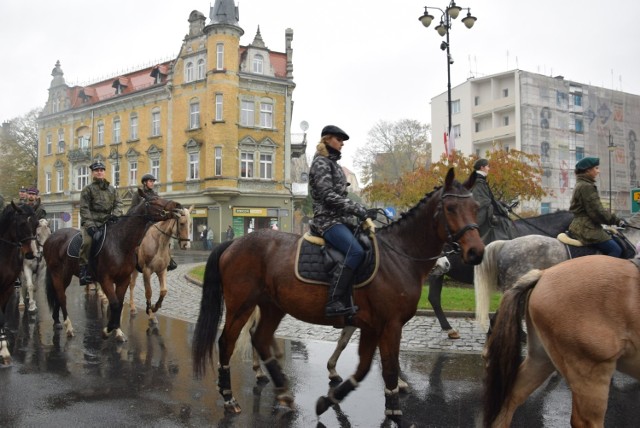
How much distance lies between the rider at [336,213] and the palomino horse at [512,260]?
2.99 meters

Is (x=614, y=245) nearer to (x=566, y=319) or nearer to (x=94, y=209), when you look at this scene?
(x=566, y=319)

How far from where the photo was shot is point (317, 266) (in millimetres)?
5461

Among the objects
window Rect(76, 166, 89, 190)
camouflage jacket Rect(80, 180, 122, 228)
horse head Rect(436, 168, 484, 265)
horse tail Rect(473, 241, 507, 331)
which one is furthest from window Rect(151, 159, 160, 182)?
horse head Rect(436, 168, 484, 265)

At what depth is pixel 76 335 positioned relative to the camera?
954 centimetres

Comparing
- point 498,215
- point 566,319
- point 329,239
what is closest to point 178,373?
point 329,239

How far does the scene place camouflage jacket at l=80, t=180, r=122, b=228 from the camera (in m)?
9.15

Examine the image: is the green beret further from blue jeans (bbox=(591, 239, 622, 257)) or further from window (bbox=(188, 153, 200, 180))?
window (bbox=(188, 153, 200, 180))

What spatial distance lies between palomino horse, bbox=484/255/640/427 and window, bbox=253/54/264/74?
40.7 m

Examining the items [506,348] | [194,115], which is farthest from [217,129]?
[506,348]

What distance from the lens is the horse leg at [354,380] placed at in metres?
5.35

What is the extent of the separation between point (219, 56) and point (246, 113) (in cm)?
479

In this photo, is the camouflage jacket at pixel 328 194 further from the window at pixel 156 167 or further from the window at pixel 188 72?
the window at pixel 156 167

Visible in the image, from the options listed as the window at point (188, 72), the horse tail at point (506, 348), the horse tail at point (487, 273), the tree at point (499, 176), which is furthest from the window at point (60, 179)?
the horse tail at point (506, 348)

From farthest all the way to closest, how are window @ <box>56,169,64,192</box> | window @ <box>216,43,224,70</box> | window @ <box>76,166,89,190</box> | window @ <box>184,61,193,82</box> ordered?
window @ <box>56,169,64,192</box> → window @ <box>76,166,89,190</box> → window @ <box>184,61,193,82</box> → window @ <box>216,43,224,70</box>
